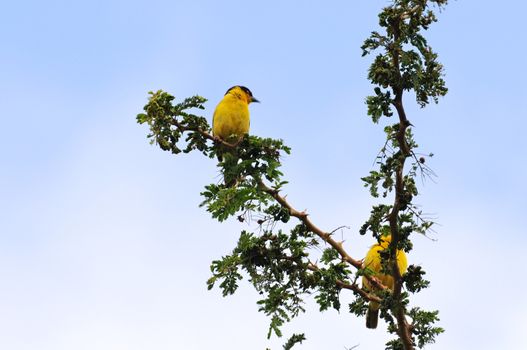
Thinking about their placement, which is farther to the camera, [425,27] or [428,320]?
[428,320]

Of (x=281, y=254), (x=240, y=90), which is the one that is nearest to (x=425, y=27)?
(x=281, y=254)

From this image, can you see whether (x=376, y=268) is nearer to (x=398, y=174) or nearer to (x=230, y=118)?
(x=230, y=118)

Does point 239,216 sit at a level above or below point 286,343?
above

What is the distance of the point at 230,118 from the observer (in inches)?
330

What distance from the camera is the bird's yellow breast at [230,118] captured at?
8344mm

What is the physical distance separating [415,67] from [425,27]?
35 centimetres

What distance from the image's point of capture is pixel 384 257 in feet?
17.4

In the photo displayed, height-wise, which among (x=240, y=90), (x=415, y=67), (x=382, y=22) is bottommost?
(x=415, y=67)

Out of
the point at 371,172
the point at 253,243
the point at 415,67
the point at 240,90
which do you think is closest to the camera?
the point at 415,67

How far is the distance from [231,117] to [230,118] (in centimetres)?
2

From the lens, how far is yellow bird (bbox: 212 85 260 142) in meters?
8.34

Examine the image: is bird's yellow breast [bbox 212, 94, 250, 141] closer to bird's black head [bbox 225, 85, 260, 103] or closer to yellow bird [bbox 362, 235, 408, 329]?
bird's black head [bbox 225, 85, 260, 103]

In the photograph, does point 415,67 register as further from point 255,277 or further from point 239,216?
point 255,277

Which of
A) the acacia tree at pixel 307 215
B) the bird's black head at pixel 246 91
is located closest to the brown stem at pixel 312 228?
the acacia tree at pixel 307 215
